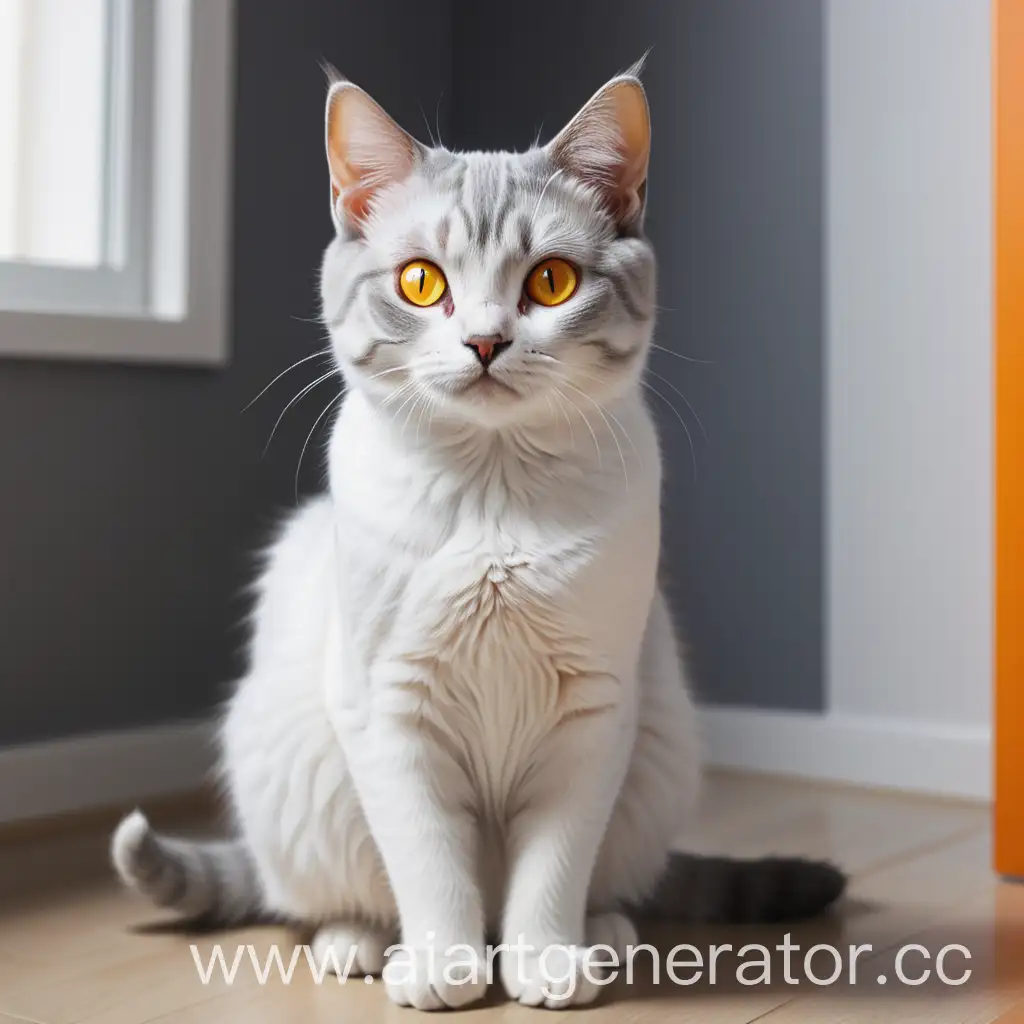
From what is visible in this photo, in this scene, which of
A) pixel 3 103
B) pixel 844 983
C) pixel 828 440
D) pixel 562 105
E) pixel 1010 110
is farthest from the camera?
pixel 562 105

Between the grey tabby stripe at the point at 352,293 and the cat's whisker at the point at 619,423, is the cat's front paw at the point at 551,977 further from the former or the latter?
the grey tabby stripe at the point at 352,293

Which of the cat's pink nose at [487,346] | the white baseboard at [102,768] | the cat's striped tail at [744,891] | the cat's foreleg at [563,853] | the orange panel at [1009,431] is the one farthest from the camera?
the white baseboard at [102,768]

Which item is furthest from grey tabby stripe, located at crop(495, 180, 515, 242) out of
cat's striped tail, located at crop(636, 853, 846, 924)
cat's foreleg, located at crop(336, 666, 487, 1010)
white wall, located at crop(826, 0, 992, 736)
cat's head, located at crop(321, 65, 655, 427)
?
white wall, located at crop(826, 0, 992, 736)

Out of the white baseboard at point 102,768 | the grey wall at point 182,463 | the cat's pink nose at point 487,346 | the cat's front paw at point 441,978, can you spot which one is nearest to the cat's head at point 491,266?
the cat's pink nose at point 487,346

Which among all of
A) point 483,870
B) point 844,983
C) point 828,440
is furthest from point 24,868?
point 828,440

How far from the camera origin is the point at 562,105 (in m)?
2.61

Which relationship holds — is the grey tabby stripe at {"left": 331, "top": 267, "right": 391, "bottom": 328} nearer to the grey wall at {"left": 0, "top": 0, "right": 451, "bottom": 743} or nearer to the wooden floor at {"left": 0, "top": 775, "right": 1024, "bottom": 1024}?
the wooden floor at {"left": 0, "top": 775, "right": 1024, "bottom": 1024}

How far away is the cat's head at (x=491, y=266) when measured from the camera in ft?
3.96

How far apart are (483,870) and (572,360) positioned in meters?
0.54

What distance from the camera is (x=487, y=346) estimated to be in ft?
3.87

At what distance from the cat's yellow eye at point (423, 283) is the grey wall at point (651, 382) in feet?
3.41

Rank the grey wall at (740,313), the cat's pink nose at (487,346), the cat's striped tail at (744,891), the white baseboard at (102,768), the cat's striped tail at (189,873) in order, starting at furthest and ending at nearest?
the grey wall at (740,313)
the white baseboard at (102,768)
the cat's striped tail at (744,891)
the cat's striped tail at (189,873)
the cat's pink nose at (487,346)

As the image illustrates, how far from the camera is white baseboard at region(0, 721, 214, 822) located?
202 centimetres

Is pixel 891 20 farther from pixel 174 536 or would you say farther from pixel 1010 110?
pixel 174 536
